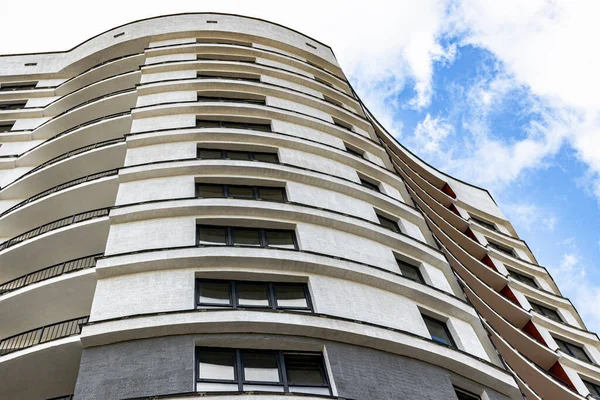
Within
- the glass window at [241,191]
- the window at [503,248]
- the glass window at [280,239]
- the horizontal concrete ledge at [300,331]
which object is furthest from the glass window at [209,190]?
the window at [503,248]

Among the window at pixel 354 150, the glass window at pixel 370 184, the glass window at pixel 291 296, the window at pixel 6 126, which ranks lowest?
the glass window at pixel 291 296

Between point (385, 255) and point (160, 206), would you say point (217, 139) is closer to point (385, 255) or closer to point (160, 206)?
point (160, 206)

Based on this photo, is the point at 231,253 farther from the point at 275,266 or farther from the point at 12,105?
the point at 12,105

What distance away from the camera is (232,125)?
27094 mm

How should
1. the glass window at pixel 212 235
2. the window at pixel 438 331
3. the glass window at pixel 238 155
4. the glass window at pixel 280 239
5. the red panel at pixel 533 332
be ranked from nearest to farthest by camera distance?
the window at pixel 438 331 → the glass window at pixel 212 235 → the glass window at pixel 280 239 → the glass window at pixel 238 155 → the red panel at pixel 533 332

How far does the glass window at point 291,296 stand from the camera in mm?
17375

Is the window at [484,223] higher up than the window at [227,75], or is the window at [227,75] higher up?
the window at [227,75]

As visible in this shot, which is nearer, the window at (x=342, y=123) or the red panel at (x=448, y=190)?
the window at (x=342, y=123)

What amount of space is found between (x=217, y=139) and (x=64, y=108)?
1336cm

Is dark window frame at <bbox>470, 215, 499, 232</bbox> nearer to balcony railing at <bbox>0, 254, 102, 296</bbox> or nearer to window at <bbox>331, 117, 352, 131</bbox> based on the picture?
window at <bbox>331, 117, 352, 131</bbox>

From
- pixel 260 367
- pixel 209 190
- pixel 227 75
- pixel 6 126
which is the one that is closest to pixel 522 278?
pixel 227 75

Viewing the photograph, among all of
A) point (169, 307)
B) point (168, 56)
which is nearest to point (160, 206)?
point (169, 307)

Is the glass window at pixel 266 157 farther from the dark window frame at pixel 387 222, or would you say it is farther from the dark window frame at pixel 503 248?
the dark window frame at pixel 503 248

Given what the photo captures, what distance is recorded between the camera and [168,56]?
33.8 metres
